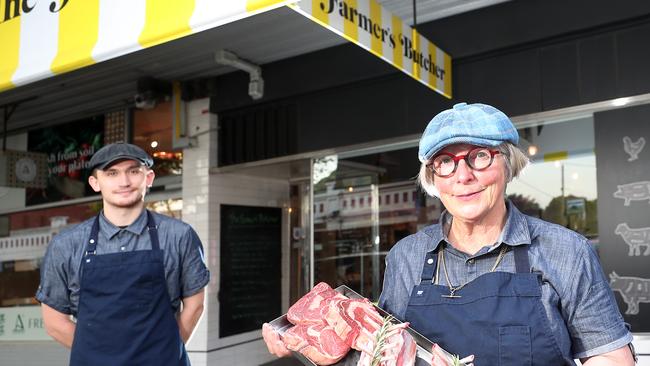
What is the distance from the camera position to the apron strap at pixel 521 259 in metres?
1.54

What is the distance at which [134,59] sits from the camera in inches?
222

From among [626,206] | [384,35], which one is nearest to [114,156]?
[384,35]

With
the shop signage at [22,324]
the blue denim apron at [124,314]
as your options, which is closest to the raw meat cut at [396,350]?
the blue denim apron at [124,314]

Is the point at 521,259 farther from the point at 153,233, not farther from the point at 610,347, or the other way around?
the point at 153,233

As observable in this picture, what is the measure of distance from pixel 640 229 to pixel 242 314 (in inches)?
158

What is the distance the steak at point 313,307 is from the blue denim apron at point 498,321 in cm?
27

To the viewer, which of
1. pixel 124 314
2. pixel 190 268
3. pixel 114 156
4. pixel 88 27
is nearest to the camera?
pixel 124 314

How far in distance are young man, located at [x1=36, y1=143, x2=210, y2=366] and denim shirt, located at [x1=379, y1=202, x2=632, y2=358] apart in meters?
1.51

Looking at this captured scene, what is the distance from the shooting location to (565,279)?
4.92ft

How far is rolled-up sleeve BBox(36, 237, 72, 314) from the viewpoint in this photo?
2.75 metres

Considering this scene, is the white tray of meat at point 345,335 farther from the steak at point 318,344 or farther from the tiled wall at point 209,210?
the tiled wall at point 209,210

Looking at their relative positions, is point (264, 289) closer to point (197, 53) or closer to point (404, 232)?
point (404, 232)

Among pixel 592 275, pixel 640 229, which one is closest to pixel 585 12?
pixel 640 229

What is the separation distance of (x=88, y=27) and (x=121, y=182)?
92 centimetres
